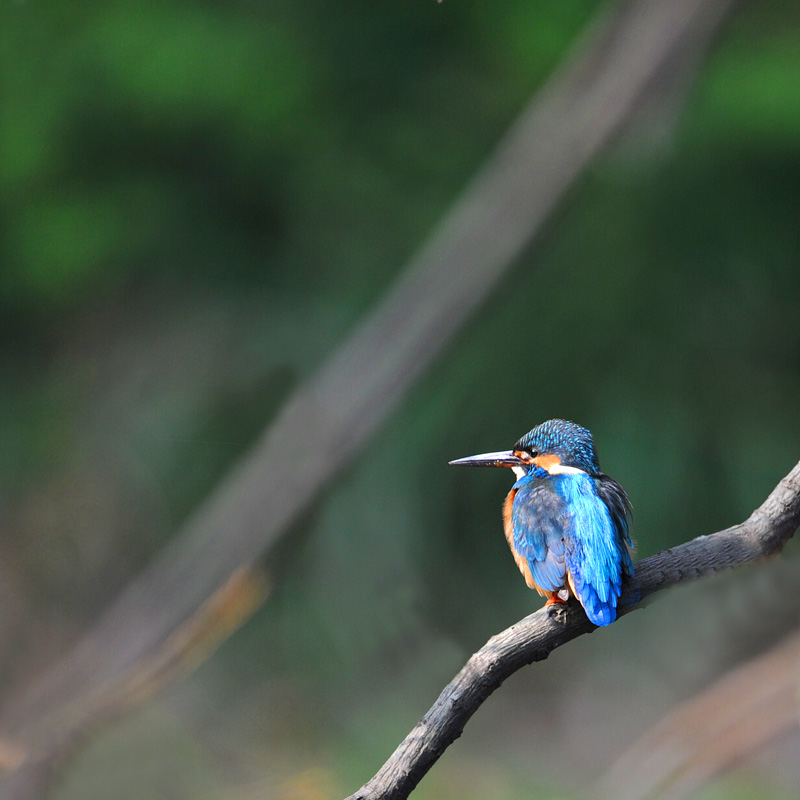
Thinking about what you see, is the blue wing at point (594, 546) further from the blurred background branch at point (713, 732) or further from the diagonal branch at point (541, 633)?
the blurred background branch at point (713, 732)

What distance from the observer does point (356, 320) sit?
1964mm

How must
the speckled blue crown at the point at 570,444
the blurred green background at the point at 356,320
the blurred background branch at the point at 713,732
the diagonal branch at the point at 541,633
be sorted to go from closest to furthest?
the diagonal branch at the point at 541,633 → the speckled blue crown at the point at 570,444 → the blurred background branch at the point at 713,732 → the blurred green background at the point at 356,320

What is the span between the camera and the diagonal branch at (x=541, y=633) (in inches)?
20.5

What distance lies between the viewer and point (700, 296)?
75.4 inches

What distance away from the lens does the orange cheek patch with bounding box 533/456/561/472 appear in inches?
28.9

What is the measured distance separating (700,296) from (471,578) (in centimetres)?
79

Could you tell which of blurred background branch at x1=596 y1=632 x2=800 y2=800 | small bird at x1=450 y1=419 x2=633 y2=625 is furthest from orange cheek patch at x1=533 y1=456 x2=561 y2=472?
blurred background branch at x1=596 y1=632 x2=800 y2=800

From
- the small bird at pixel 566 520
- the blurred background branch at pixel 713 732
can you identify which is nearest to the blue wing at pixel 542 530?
the small bird at pixel 566 520

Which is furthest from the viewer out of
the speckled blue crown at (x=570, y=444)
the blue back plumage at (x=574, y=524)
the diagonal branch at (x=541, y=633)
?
the speckled blue crown at (x=570, y=444)

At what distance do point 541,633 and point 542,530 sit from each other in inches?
4.4

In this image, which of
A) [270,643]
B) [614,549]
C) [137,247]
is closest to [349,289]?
[137,247]

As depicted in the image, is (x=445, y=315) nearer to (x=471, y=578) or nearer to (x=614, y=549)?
(x=614, y=549)

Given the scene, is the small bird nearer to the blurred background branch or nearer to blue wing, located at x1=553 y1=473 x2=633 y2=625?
blue wing, located at x1=553 y1=473 x2=633 y2=625

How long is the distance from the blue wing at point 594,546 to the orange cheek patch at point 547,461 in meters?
0.01
